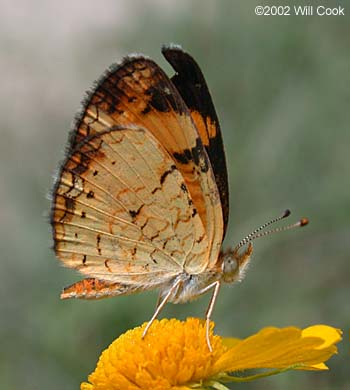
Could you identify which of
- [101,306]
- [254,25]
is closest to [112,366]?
[101,306]

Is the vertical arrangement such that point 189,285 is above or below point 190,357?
above

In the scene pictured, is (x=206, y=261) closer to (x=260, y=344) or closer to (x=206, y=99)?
(x=260, y=344)

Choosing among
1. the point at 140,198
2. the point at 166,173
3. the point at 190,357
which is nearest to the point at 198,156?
the point at 166,173

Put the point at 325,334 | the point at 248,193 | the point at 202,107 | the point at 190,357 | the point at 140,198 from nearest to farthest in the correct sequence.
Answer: the point at 190,357 < the point at 325,334 < the point at 140,198 < the point at 202,107 < the point at 248,193

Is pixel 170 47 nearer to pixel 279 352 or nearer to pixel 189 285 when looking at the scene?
pixel 189 285

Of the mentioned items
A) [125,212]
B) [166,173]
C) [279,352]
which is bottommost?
[279,352]
